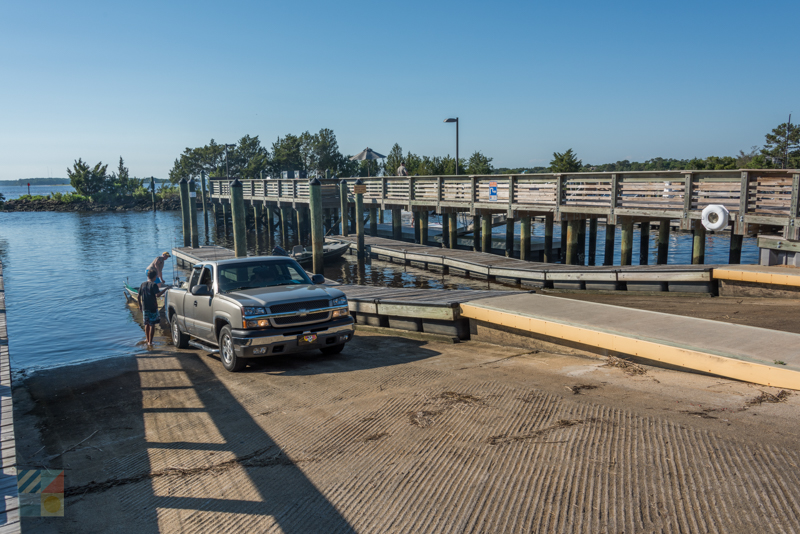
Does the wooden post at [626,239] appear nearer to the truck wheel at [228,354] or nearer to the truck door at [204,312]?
the truck door at [204,312]

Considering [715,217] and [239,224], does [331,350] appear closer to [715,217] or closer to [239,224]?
[715,217]

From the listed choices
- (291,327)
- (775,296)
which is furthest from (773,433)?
(775,296)

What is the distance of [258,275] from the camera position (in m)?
9.61

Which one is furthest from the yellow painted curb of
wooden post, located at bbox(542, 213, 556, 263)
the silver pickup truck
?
wooden post, located at bbox(542, 213, 556, 263)

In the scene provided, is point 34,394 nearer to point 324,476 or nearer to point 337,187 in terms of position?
point 324,476

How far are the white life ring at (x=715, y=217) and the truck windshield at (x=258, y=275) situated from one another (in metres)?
10.3

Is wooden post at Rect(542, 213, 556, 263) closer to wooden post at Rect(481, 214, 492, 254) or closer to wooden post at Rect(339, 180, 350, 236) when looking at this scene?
wooden post at Rect(481, 214, 492, 254)

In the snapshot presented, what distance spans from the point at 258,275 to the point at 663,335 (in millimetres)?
6291

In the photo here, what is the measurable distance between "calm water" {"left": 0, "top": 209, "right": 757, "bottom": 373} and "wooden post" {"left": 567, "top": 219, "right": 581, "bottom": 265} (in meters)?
2.75

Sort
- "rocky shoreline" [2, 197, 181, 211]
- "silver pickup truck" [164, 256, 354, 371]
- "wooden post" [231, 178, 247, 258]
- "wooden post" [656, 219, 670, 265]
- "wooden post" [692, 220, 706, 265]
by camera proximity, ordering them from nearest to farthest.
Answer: "silver pickup truck" [164, 256, 354, 371] < "wooden post" [692, 220, 706, 265] < "wooden post" [656, 219, 670, 265] < "wooden post" [231, 178, 247, 258] < "rocky shoreline" [2, 197, 181, 211]

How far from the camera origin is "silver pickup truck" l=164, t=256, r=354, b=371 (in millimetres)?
8344

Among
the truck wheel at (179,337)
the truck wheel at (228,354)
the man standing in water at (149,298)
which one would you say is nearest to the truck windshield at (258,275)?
the truck wheel at (228,354)

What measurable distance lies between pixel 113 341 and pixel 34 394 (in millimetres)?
7524

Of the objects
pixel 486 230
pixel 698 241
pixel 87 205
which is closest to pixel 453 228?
pixel 486 230
